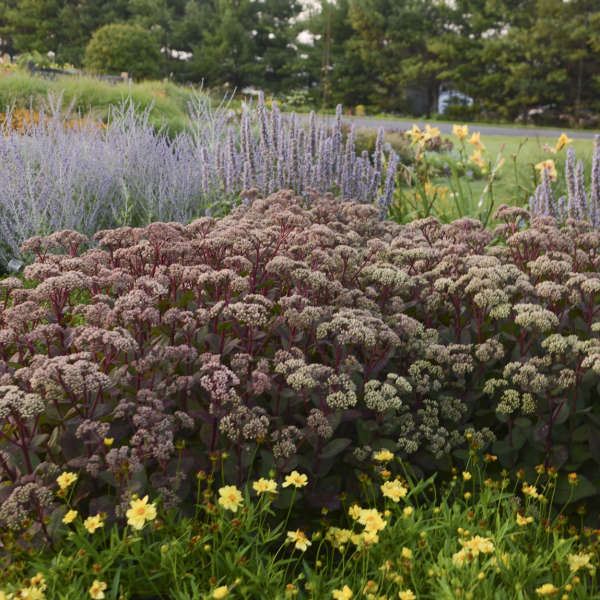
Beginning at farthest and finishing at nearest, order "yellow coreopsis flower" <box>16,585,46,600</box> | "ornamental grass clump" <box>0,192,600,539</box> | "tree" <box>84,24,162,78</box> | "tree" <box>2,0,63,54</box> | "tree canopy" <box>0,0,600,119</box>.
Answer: "tree" <box>2,0,63,54</box>
"tree canopy" <box>0,0,600,119</box>
"tree" <box>84,24,162,78</box>
"ornamental grass clump" <box>0,192,600,539</box>
"yellow coreopsis flower" <box>16,585,46,600</box>

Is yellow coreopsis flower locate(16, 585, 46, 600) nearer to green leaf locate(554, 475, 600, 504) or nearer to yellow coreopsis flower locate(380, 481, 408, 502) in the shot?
yellow coreopsis flower locate(380, 481, 408, 502)

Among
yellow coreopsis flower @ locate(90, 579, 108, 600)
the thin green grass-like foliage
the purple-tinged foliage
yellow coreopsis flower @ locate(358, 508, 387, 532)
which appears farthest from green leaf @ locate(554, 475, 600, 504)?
the purple-tinged foliage

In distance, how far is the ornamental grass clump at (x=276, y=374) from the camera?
6.93ft

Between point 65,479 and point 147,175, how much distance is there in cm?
449

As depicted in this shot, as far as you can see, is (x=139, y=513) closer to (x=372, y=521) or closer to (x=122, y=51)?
(x=372, y=521)

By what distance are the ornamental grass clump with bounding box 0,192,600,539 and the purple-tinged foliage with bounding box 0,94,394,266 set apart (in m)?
2.19

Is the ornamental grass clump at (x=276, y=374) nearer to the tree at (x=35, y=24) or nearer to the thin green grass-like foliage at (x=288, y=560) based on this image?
the thin green grass-like foliage at (x=288, y=560)

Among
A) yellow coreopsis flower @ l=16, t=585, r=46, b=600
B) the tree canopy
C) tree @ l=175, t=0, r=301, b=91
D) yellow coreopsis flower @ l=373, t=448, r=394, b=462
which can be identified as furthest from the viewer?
tree @ l=175, t=0, r=301, b=91

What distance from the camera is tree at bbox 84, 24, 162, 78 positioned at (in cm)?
2942

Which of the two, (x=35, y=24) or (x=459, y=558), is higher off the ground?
(x=35, y=24)

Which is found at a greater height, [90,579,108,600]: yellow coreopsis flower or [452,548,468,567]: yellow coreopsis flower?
[452,548,468,567]: yellow coreopsis flower

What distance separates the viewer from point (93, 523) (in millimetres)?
1867

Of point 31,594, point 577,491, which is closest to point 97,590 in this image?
point 31,594

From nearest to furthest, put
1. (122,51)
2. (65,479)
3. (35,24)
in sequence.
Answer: (65,479)
(122,51)
(35,24)
